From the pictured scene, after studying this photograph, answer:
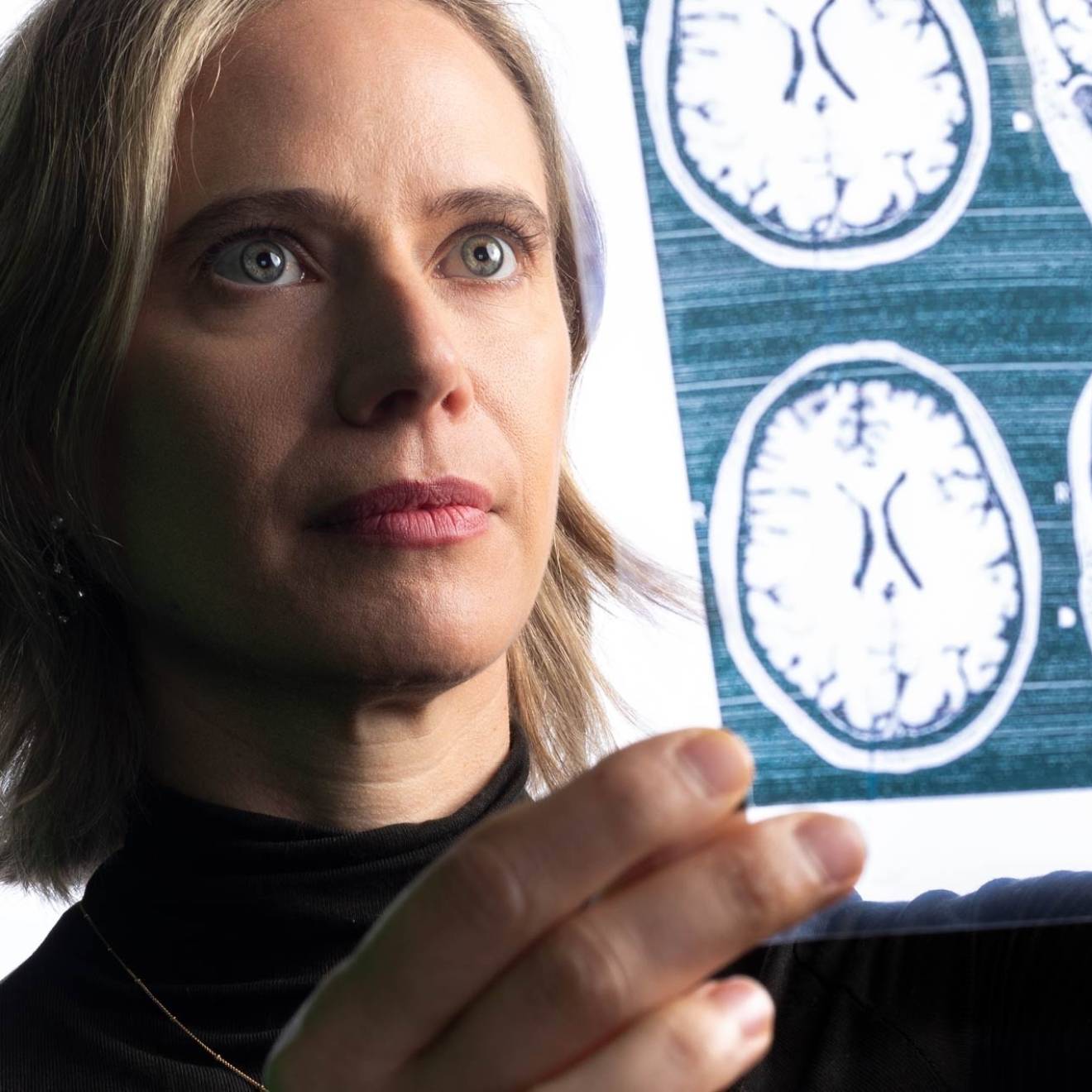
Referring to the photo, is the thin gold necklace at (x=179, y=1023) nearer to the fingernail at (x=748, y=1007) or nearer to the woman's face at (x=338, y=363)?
the woman's face at (x=338, y=363)

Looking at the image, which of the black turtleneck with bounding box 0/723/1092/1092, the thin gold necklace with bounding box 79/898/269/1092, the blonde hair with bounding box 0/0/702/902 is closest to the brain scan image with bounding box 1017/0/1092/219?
the blonde hair with bounding box 0/0/702/902

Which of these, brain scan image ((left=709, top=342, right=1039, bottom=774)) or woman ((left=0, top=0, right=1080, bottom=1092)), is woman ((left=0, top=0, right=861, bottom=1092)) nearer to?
woman ((left=0, top=0, right=1080, bottom=1092))

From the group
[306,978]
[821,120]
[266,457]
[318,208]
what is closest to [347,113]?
[318,208]

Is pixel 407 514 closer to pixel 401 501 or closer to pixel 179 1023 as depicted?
pixel 401 501

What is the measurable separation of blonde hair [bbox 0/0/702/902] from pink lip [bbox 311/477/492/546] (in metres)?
0.09

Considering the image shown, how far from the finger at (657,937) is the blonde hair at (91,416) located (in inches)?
9.5

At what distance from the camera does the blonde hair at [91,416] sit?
654 mm

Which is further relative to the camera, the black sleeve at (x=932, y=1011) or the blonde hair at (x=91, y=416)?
the blonde hair at (x=91, y=416)

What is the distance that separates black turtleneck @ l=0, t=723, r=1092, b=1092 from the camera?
57 cm

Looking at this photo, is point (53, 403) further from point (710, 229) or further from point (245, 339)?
point (710, 229)

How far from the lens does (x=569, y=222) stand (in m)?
0.78

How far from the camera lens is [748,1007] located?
32 cm

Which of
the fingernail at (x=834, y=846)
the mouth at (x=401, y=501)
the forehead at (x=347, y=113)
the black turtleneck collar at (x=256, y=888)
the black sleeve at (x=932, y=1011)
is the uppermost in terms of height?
the forehead at (x=347, y=113)

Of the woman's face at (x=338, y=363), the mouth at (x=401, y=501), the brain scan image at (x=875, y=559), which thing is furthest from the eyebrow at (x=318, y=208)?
the brain scan image at (x=875, y=559)
